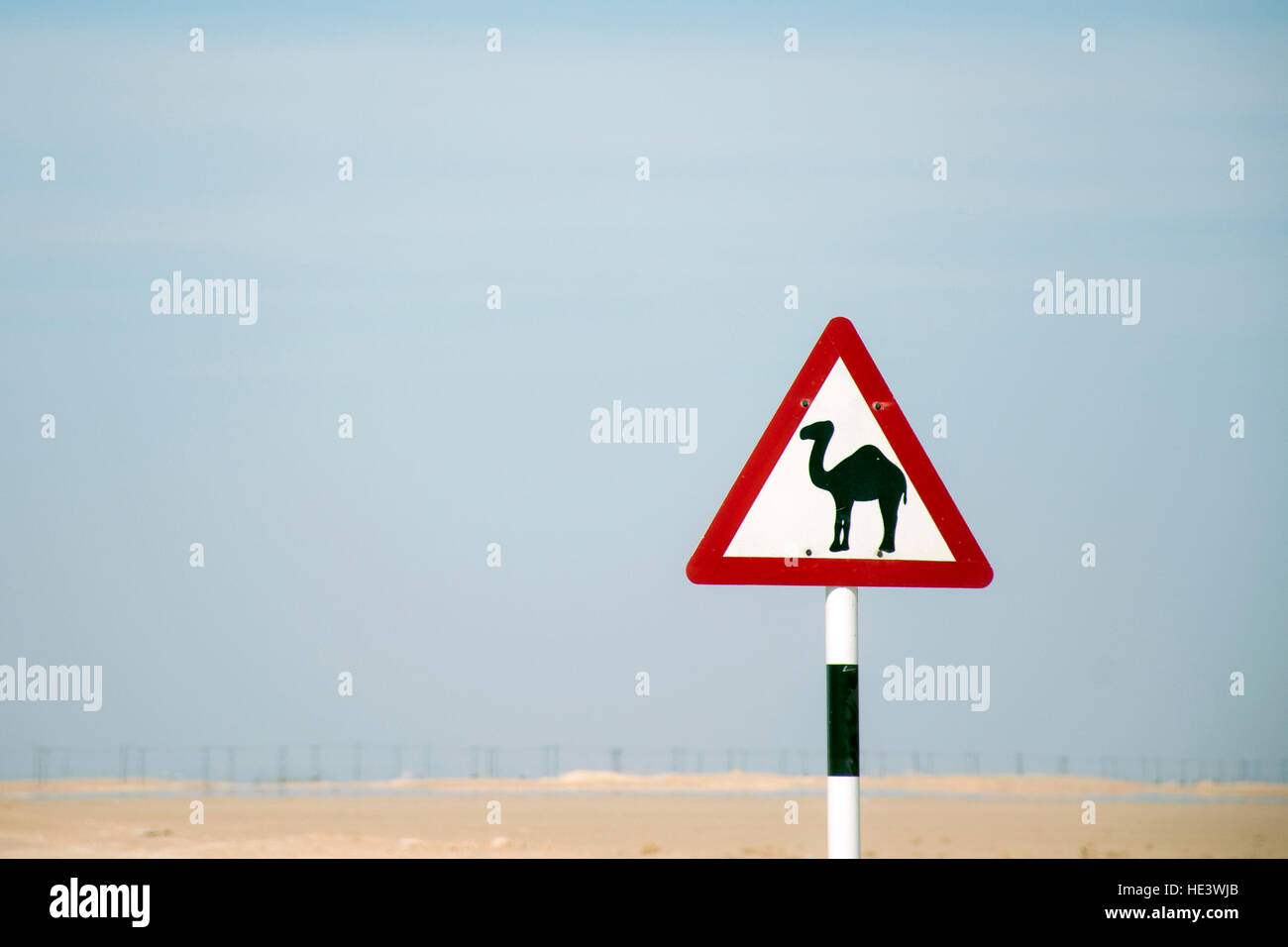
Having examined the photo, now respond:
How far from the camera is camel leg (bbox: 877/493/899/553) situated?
5035mm

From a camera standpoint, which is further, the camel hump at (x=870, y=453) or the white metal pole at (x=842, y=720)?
the camel hump at (x=870, y=453)

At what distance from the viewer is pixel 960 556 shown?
A: 16.8ft

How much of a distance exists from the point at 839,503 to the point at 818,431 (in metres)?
0.24

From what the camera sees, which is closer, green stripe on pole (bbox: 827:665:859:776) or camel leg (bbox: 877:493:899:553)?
green stripe on pole (bbox: 827:665:859:776)

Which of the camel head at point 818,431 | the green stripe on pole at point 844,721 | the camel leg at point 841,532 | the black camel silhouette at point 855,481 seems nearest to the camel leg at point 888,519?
the black camel silhouette at point 855,481

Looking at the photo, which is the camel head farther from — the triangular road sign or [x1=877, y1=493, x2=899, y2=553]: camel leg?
[x1=877, y1=493, x2=899, y2=553]: camel leg

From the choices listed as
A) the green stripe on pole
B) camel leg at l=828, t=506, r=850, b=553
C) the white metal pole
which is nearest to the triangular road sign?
camel leg at l=828, t=506, r=850, b=553

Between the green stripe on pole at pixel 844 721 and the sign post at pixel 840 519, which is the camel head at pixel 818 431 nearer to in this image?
the sign post at pixel 840 519

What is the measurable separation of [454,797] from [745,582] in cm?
2758

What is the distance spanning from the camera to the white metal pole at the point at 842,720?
4.88m
